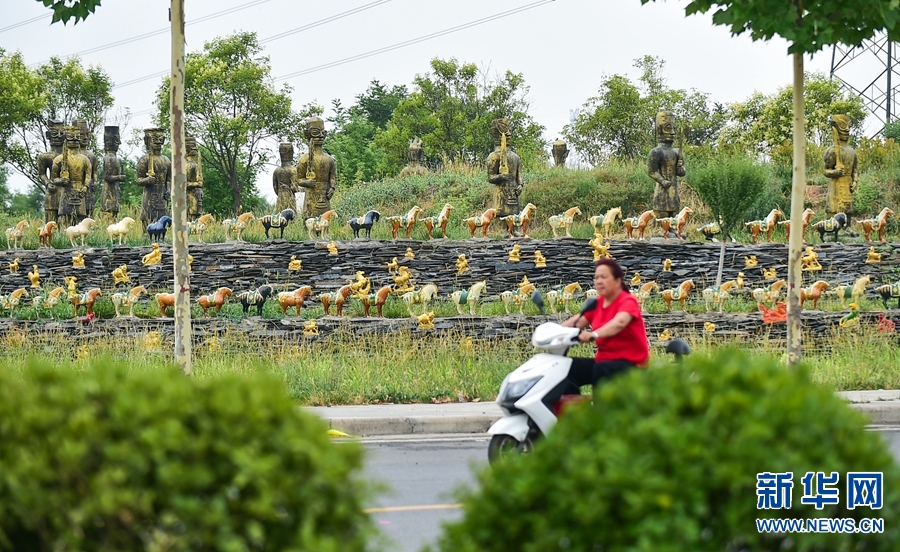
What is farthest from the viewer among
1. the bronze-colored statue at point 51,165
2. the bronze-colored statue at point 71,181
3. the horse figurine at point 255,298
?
the bronze-colored statue at point 51,165

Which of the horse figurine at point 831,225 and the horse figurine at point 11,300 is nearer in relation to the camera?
the horse figurine at point 11,300

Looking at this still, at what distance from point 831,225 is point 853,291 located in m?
3.39

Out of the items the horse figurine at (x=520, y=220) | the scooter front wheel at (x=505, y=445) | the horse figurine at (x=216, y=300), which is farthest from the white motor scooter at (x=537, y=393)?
the horse figurine at (x=520, y=220)

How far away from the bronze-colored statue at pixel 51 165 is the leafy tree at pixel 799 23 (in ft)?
66.9

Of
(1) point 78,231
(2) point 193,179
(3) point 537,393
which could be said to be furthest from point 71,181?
(3) point 537,393

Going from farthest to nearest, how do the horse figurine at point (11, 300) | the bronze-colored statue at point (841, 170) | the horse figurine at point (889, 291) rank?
the bronze-colored statue at point (841, 170), the horse figurine at point (11, 300), the horse figurine at point (889, 291)

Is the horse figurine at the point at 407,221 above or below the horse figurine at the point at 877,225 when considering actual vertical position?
above

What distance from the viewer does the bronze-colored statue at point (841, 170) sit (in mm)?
22484

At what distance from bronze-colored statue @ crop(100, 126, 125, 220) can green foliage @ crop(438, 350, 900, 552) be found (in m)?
25.1

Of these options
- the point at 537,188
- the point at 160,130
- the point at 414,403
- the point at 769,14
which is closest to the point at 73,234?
the point at 160,130

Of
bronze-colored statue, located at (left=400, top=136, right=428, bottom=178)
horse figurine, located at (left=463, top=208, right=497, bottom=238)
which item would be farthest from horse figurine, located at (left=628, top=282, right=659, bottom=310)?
bronze-colored statue, located at (left=400, top=136, right=428, bottom=178)

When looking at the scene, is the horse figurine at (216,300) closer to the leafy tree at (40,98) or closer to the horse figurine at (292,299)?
the horse figurine at (292,299)

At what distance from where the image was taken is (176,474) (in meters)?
3.18

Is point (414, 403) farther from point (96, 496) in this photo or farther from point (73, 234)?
point (73, 234)
